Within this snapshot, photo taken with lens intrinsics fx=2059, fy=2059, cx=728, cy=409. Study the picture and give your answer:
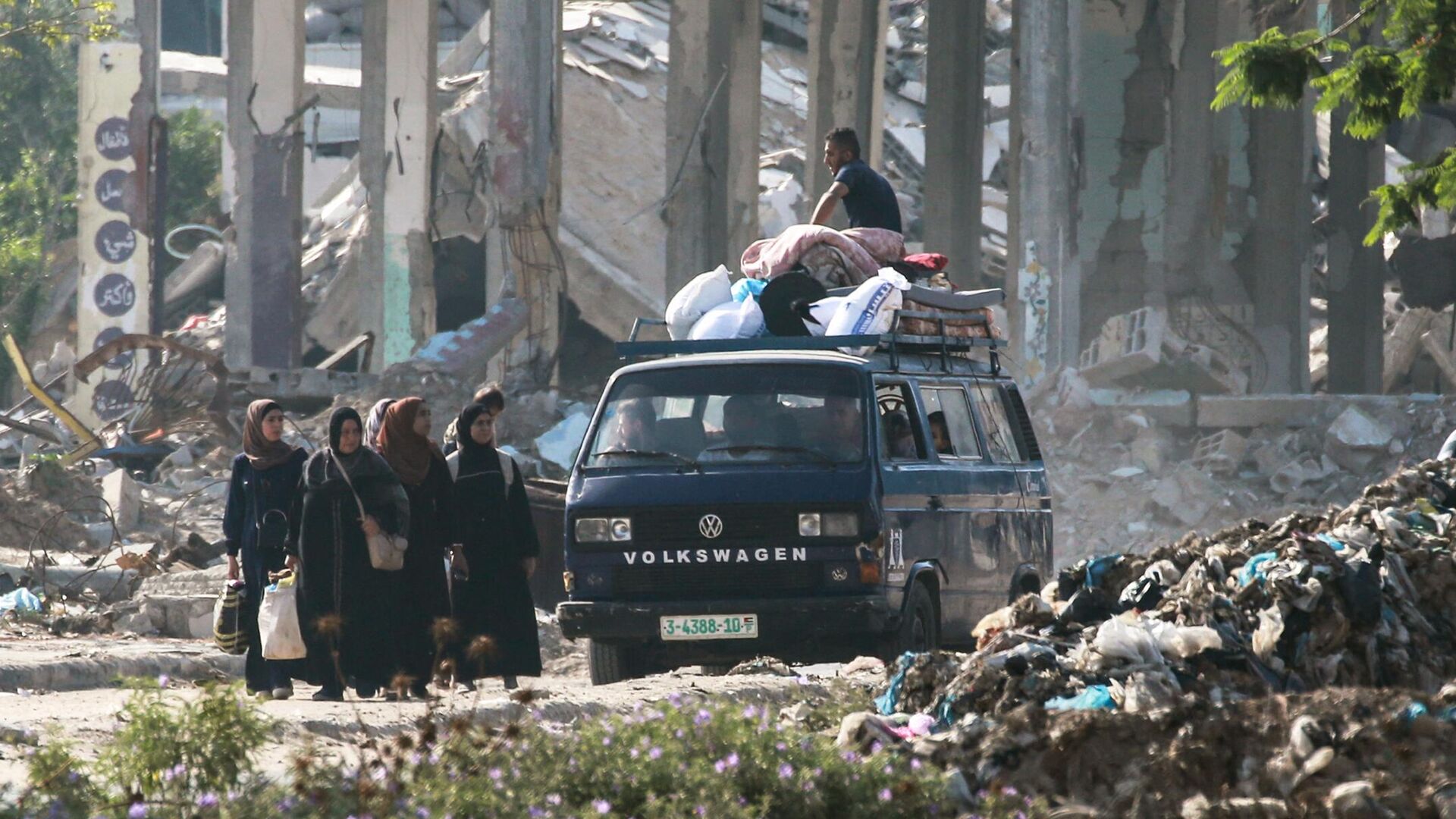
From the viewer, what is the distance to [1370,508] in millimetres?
9305

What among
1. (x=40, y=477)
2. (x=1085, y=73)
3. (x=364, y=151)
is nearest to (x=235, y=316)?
(x=364, y=151)

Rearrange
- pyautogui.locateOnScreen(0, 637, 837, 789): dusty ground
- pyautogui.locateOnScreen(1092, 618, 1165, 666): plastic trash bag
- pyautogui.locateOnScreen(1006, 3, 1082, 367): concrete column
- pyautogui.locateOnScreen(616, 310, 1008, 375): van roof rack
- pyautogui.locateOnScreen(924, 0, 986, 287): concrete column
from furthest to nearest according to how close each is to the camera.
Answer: pyautogui.locateOnScreen(924, 0, 986, 287): concrete column
pyautogui.locateOnScreen(1006, 3, 1082, 367): concrete column
pyautogui.locateOnScreen(616, 310, 1008, 375): van roof rack
pyautogui.locateOnScreen(1092, 618, 1165, 666): plastic trash bag
pyautogui.locateOnScreen(0, 637, 837, 789): dusty ground

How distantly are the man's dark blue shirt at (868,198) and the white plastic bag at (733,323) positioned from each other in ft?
3.78

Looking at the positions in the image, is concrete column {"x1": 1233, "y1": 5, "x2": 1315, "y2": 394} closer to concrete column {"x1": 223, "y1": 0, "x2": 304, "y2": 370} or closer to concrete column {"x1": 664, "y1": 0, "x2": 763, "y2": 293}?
concrete column {"x1": 664, "y1": 0, "x2": 763, "y2": 293}

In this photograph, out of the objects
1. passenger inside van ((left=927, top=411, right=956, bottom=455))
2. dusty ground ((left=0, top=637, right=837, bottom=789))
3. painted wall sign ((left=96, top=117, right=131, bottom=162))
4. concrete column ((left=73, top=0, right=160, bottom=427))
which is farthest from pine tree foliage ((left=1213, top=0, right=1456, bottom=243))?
painted wall sign ((left=96, top=117, right=131, bottom=162))

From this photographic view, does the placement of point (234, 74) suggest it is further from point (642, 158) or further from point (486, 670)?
point (486, 670)

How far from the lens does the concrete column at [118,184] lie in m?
27.9

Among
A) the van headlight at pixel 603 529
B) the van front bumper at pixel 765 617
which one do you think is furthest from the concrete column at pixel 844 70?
the van front bumper at pixel 765 617

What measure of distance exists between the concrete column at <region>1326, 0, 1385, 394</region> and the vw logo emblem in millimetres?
20661

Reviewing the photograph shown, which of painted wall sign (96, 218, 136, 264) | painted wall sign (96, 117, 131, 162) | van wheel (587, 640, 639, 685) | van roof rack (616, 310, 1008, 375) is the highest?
painted wall sign (96, 117, 131, 162)

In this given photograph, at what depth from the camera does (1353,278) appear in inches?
1126

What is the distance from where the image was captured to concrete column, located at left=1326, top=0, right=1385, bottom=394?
93.0 ft

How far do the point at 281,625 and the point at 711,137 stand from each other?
54.3 ft

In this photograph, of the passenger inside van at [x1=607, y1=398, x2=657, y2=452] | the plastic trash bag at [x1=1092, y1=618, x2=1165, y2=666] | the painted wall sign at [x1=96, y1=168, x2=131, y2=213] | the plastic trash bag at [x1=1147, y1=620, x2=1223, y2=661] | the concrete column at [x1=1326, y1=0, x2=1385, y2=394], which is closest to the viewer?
the plastic trash bag at [x1=1092, y1=618, x2=1165, y2=666]
